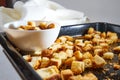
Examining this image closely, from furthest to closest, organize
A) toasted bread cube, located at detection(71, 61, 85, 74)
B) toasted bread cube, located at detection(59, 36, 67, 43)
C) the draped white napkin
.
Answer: the draped white napkin
toasted bread cube, located at detection(59, 36, 67, 43)
toasted bread cube, located at detection(71, 61, 85, 74)

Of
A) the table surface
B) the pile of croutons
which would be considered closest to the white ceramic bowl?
the pile of croutons

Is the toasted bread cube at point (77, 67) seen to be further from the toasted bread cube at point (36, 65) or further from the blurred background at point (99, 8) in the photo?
the blurred background at point (99, 8)

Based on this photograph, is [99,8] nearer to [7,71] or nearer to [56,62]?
[56,62]

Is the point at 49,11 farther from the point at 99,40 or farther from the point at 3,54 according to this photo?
the point at 3,54

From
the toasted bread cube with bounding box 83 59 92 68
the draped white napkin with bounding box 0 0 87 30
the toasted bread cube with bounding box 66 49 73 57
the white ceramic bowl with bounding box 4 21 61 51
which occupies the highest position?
the draped white napkin with bounding box 0 0 87 30

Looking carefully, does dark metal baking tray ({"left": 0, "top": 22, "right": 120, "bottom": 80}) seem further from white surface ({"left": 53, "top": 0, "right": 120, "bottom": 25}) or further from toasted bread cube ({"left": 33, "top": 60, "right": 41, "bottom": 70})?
white surface ({"left": 53, "top": 0, "right": 120, "bottom": 25})

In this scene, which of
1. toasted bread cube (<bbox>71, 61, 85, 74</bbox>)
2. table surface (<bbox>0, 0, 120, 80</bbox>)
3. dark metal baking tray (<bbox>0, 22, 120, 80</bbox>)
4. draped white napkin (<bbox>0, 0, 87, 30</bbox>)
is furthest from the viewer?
table surface (<bbox>0, 0, 120, 80</bbox>)
